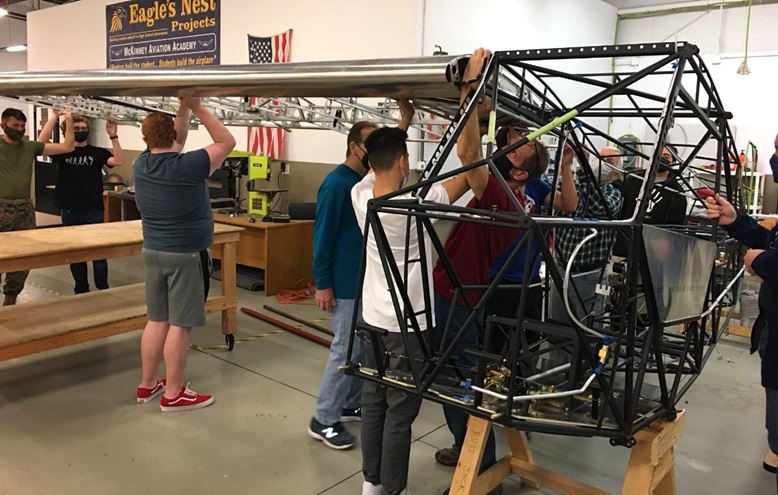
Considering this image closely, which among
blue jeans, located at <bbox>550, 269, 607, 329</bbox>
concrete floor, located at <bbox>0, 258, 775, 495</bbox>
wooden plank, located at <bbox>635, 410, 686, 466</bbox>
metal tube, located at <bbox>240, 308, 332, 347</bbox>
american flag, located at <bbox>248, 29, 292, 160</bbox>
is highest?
american flag, located at <bbox>248, 29, 292, 160</bbox>

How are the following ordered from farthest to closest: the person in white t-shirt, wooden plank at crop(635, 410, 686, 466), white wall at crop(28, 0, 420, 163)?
white wall at crop(28, 0, 420, 163), the person in white t-shirt, wooden plank at crop(635, 410, 686, 466)

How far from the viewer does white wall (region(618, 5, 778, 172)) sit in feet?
21.6

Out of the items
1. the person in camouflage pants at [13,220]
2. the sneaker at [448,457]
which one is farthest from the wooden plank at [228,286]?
the sneaker at [448,457]

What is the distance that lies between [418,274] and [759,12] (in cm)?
678

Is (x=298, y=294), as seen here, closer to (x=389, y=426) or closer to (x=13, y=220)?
(x=13, y=220)

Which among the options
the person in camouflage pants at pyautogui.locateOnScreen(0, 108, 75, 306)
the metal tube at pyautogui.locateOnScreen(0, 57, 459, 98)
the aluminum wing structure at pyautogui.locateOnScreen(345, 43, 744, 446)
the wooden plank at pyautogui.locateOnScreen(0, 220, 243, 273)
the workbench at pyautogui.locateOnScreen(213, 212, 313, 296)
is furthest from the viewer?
the workbench at pyautogui.locateOnScreen(213, 212, 313, 296)

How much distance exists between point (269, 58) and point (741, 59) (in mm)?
5426

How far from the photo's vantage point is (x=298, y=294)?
5793mm

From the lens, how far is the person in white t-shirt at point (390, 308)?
6.62 ft

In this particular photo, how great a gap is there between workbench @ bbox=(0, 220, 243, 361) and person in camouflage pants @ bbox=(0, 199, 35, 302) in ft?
3.65

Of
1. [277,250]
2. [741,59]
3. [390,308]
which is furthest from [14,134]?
[741,59]

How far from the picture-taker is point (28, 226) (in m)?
5.06

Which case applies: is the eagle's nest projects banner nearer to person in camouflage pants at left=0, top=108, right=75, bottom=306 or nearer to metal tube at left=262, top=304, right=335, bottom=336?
person in camouflage pants at left=0, top=108, right=75, bottom=306

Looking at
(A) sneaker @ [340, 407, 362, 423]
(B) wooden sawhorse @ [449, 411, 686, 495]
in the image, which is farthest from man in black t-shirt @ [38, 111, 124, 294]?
(B) wooden sawhorse @ [449, 411, 686, 495]
